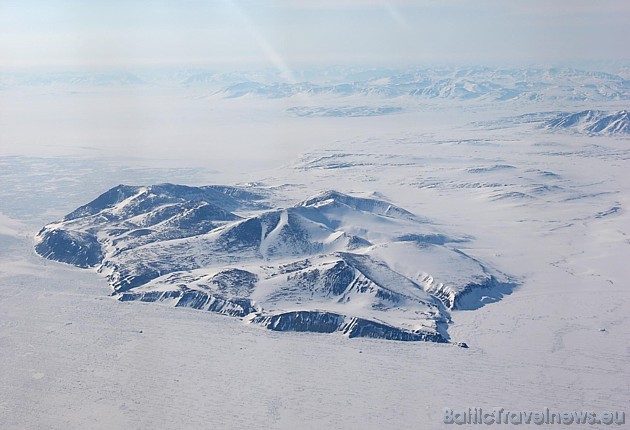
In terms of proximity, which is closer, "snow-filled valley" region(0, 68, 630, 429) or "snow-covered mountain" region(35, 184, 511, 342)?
"snow-filled valley" region(0, 68, 630, 429)

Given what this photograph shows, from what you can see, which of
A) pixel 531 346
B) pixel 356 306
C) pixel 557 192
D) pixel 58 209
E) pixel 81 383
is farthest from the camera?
pixel 557 192

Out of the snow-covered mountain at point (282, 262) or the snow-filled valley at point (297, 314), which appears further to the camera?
the snow-covered mountain at point (282, 262)

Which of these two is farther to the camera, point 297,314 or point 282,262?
point 282,262

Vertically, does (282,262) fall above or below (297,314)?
below

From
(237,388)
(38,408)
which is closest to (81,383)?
(38,408)

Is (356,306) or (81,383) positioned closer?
(81,383)

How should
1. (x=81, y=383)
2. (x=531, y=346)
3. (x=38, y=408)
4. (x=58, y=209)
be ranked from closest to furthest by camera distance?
(x=38, y=408), (x=81, y=383), (x=531, y=346), (x=58, y=209)

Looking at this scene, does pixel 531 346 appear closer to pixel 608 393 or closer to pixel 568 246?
pixel 608 393

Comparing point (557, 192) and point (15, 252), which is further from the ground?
point (15, 252)
